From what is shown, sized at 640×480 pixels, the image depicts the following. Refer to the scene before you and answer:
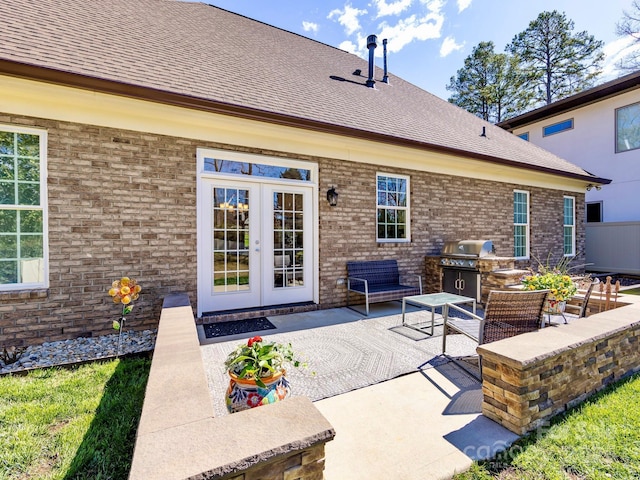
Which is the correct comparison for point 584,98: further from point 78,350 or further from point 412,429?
point 78,350

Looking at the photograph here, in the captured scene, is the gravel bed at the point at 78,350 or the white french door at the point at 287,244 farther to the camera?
the white french door at the point at 287,244

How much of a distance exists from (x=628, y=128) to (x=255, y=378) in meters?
15.9

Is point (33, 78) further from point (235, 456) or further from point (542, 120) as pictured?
point (542, 120)

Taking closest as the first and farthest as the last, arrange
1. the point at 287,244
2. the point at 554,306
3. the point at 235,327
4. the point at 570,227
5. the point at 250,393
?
the point at 250,393, the point at 554,306, the point at 235,327, the point at 287,244, the point at 570,227

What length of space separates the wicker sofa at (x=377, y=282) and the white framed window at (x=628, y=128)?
38.2ft

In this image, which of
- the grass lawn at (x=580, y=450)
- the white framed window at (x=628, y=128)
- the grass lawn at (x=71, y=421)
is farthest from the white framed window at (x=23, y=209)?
the white framed window at (x=628, y=128)

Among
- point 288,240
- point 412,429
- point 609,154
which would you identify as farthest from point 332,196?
point 609,154

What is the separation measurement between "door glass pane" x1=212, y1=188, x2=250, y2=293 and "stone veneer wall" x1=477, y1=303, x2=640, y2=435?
3.84 m

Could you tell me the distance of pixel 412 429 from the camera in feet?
7.47

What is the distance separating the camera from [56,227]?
4008 millimetres

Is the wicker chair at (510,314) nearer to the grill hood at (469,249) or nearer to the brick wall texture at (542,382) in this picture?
the brick wall texture at (542,382)

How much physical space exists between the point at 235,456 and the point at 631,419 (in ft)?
9.81

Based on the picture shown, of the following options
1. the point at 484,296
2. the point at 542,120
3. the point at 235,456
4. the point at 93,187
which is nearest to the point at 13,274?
the point at 93,187

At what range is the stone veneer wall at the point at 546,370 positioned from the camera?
2.21 metres
